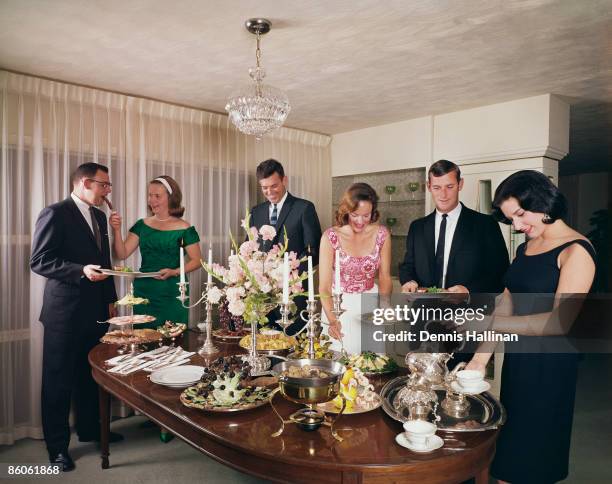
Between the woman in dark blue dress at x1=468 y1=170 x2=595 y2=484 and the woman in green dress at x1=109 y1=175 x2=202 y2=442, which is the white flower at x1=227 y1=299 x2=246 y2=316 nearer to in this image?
the woman in dark blue dress at x1=468 y1=170 x2=595 y2=484

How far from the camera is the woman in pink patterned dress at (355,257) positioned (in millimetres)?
3244

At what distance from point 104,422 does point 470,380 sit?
2342mm

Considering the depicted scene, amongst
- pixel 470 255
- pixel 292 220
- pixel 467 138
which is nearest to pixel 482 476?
pixel 470 255

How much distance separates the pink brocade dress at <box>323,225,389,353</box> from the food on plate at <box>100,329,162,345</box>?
A: 1.28 metres

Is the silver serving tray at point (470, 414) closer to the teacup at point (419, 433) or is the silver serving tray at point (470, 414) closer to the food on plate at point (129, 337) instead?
the teacup at point (419, 433)

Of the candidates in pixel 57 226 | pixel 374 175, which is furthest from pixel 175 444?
pixel 374 175

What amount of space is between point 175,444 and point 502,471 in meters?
2.34

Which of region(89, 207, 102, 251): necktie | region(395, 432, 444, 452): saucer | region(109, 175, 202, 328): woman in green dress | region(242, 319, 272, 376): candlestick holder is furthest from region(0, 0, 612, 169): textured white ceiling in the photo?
region(395, 432, 444, 452): saucer

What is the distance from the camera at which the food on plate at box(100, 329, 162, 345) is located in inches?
101

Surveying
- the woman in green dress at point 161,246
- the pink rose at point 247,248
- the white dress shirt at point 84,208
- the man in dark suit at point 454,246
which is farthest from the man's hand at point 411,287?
the white dress shirt at point 84,208

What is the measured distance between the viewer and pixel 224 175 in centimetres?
479

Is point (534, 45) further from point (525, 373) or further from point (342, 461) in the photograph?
point (342, 461)

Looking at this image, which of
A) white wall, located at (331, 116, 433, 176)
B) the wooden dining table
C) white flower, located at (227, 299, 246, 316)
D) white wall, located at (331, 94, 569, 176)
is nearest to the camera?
the wooden dining table

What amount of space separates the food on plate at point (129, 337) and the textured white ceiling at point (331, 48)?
1772 millimetres
